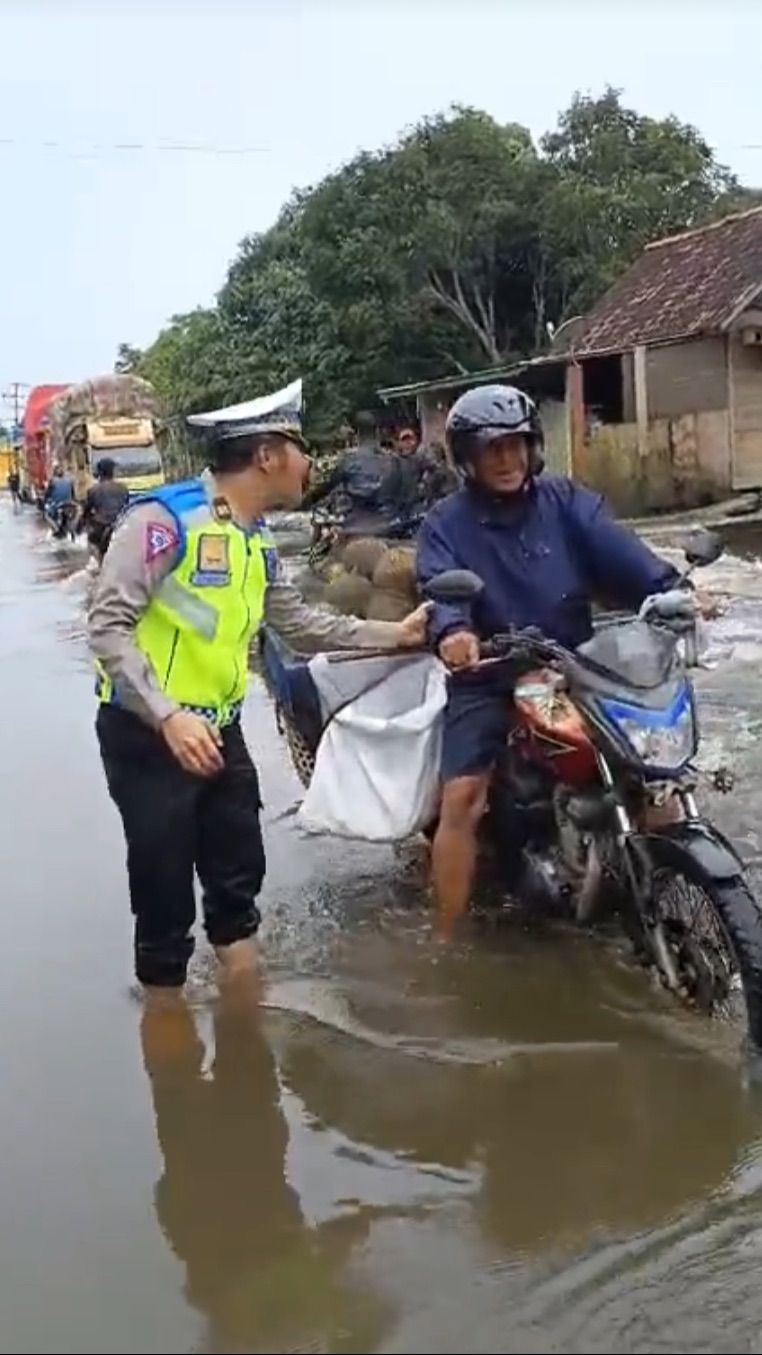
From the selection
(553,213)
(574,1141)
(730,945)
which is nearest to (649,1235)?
(574,1141)

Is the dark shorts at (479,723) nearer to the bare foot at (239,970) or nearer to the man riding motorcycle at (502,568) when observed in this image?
the man riding motorcycle at (502,568)

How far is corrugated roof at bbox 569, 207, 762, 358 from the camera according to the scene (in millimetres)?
24784

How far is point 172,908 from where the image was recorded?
3863 mm

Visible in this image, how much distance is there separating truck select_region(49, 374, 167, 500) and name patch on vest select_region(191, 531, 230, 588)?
2707 cm

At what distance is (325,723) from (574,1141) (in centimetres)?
186

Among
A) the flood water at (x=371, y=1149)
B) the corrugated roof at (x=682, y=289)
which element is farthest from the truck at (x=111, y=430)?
the flood water at (x=371, y=1149)

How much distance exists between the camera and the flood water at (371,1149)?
275cm

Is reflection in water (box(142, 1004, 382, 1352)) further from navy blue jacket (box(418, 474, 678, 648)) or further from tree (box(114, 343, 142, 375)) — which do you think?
tree (box(114, 343, 142, 375))

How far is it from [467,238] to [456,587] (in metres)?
31.2

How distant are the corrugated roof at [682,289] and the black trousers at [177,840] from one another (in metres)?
21.2

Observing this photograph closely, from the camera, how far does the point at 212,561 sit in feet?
12.0

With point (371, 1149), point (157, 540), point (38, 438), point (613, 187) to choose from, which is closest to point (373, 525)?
point (157, 540)

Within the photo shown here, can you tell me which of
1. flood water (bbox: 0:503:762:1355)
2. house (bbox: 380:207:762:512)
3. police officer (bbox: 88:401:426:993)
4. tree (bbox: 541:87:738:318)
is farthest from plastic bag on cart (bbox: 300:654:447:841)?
tree (bbox: 541:87:738:318)

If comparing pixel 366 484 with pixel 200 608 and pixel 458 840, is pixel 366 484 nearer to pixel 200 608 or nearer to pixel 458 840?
pixel 458 840
